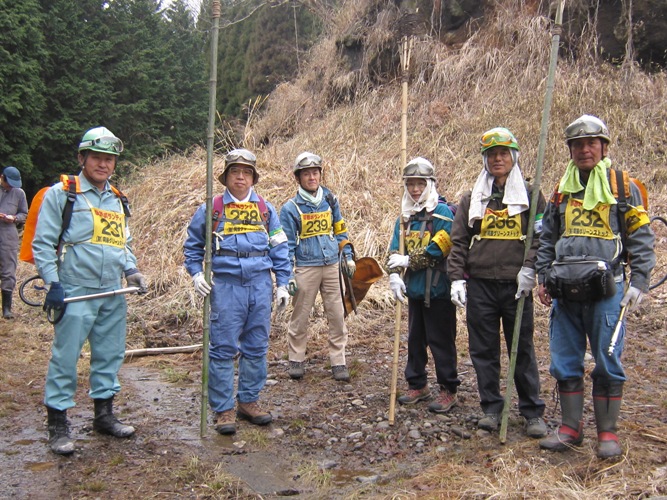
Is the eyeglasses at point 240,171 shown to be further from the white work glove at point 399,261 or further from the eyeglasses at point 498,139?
the eyeglasses at point 498,139

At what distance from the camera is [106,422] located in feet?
14.2

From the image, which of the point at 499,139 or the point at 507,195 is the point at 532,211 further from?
the point at 499,139

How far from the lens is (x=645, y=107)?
1109 cm

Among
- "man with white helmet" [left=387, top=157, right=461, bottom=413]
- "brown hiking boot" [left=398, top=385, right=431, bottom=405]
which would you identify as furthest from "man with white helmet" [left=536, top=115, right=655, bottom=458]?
"brown hiking boot" [left=398, top=385, right=431, bottom=405]

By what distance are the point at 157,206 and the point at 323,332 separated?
4.86 meters

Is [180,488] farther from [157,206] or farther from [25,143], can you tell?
[25,143]

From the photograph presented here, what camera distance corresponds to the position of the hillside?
11.9 feet

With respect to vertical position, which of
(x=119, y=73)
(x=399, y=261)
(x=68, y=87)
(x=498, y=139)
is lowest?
(x=399, y=261)

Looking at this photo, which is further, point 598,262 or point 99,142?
point 99,142

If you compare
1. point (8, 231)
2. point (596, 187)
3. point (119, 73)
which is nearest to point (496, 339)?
point (596, 187)

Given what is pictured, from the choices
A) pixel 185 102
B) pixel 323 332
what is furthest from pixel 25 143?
pixel 323 332

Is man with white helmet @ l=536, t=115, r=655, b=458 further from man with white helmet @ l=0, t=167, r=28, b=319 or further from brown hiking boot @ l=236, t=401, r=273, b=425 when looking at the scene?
man with white helmet @ l=0, t=167, r=28, b=319

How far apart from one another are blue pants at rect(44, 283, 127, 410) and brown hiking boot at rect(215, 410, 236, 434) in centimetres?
76

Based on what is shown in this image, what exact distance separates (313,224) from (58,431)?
270cm
